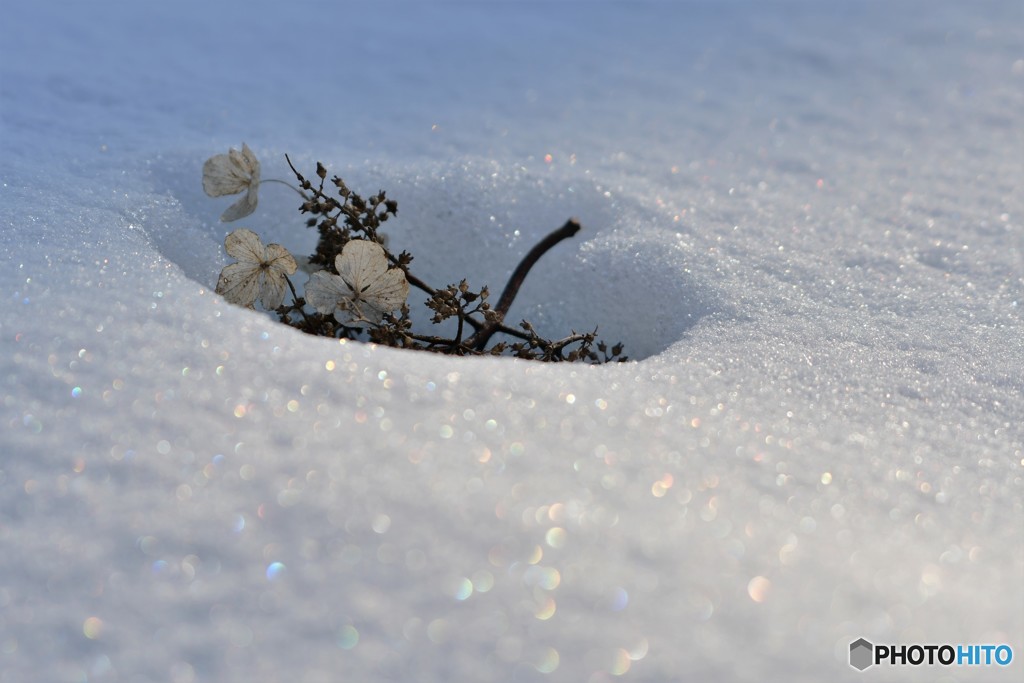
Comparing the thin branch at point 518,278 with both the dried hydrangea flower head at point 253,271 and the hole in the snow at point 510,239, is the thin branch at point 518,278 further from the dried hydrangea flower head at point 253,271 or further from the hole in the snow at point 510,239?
the dried hydrangea flower head at point 253,271

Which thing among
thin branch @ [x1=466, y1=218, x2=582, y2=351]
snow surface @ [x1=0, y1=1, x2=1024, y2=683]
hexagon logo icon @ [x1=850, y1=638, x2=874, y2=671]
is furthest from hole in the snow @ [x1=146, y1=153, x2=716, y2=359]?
hexagon logo icon @ [x1=850, y1=638, x2=874, y2=671]

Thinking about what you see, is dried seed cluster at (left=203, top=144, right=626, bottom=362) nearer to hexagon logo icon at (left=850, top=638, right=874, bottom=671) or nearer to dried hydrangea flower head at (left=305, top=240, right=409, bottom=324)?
dried hydrangea flower head at (left=305, top=240, right=409, bottom=324)

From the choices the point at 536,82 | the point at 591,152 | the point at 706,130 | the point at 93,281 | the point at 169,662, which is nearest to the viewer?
the point at 169,662

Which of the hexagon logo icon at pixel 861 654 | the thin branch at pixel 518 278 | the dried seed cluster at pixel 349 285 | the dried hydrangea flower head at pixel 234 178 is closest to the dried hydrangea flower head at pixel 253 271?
the dried seed cluster at pixel 349 285

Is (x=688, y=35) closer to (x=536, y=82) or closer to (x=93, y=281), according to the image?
(x=536, y=82)

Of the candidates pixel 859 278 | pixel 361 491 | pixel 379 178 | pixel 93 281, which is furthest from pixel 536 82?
pixel 361 491

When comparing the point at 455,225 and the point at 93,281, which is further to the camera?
the point at 455,225
